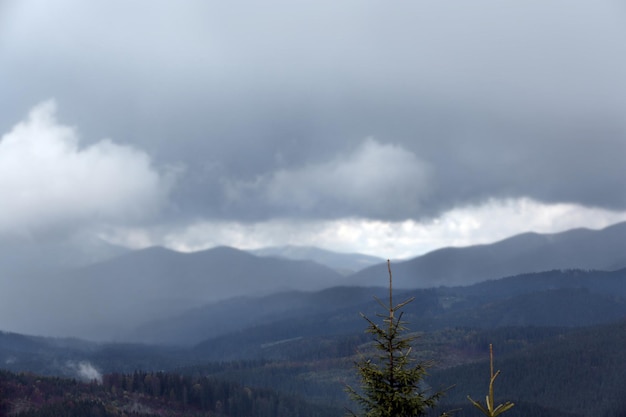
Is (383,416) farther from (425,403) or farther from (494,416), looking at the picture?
(494,416)

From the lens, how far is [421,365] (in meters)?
30.4

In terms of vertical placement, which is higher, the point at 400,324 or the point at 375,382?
the point at 400,324

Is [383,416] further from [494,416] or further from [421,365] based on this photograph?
[494,416]

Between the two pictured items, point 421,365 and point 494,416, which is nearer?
point 494,416

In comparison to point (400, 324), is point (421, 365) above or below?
below

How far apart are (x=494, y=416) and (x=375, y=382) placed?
8213mm

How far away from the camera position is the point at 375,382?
98.7ft

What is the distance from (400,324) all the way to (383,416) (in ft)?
15.3

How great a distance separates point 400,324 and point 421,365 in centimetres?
249

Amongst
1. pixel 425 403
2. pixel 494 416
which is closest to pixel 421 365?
pixel 425 403

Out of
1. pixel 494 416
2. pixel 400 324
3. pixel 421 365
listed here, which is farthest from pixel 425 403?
pixel 494 416

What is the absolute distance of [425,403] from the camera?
98.4ft

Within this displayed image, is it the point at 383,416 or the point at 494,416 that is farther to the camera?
the point at 383,416

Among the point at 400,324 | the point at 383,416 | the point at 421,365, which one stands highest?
the point at 400,324
